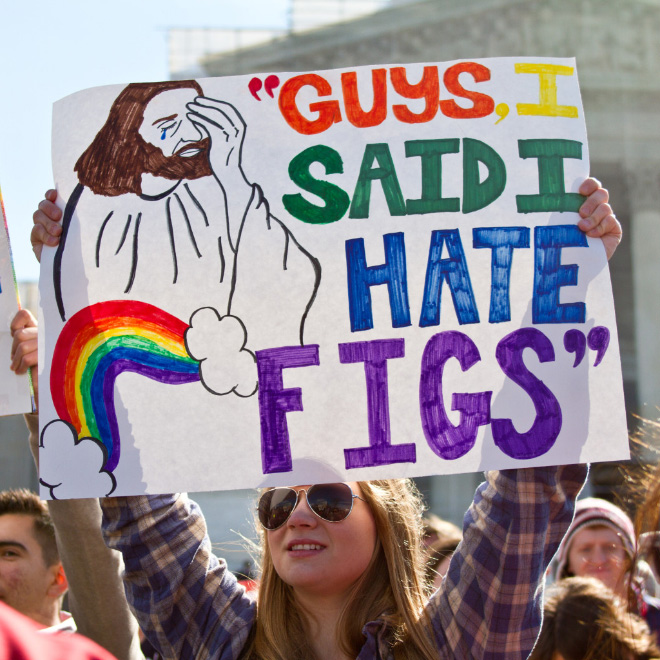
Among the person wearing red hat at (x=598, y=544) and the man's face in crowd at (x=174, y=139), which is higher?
the man's face in crowd at (x=174, y=139)

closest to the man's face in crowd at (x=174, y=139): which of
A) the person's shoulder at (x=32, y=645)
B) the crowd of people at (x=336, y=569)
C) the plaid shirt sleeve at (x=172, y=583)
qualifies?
the crowd of people at (x=336, y=569)

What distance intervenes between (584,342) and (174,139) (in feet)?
3.38

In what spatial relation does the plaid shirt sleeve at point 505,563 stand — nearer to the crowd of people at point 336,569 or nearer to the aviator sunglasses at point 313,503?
the crowd of people at point 336,569

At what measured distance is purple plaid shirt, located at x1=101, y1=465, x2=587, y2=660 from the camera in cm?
187

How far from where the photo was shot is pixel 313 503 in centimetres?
205

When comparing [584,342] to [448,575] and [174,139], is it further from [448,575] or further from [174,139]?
[174,139]

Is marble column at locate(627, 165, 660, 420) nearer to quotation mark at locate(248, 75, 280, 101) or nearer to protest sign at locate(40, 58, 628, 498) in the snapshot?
protest sign at locate(40, 58, 628, 498)

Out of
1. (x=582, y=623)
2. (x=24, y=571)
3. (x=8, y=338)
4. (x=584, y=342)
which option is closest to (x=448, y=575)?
(x=584, y=342)

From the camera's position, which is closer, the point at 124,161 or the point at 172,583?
the point at 172,583

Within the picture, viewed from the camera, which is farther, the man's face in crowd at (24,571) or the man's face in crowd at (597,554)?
the man's face in crowd at (597,554)

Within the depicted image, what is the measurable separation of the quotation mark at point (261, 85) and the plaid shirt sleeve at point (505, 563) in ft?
3.32

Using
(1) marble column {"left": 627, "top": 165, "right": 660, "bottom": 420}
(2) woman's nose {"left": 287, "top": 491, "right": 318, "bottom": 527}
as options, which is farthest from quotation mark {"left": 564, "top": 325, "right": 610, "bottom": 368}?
(1) marble column {"left": 627, "top": 165, "right": 660, "bottom": 420}

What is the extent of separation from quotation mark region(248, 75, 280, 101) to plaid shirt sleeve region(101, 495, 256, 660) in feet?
3.11

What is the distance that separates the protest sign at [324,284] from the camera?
196 centimetres
